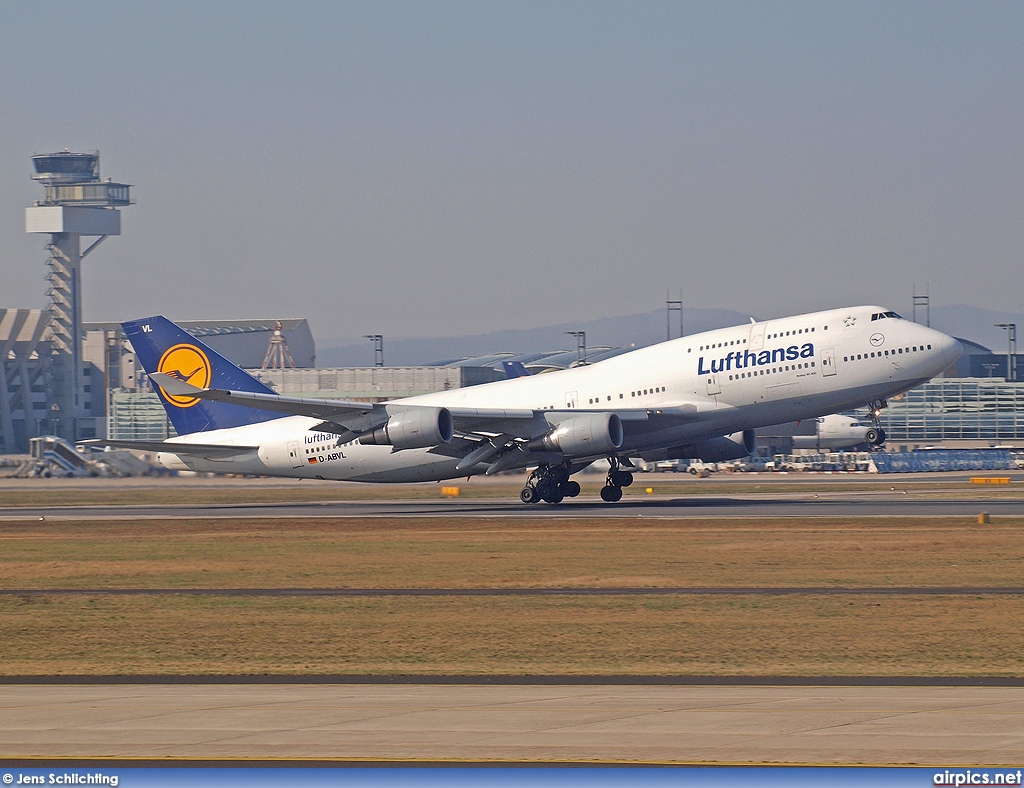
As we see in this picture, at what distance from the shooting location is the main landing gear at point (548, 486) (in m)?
54.7

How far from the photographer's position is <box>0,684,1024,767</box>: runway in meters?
11.2

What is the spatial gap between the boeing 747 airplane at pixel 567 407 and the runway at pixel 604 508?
1.86m

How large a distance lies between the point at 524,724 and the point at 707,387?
129 feet

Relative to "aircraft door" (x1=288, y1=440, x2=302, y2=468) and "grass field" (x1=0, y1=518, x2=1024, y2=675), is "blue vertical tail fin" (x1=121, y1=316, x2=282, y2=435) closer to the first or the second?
"aircraft door" (x1=288, y1=440, x2=302, y2=468)

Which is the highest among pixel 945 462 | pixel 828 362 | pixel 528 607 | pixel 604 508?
pixel 828 362

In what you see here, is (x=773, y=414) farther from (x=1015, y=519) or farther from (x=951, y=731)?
(x=951, y=731)

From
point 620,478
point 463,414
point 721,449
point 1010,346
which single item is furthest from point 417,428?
point 1010,346

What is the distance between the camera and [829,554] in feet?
108

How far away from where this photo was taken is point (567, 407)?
179 ft

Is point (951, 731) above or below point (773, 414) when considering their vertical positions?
below

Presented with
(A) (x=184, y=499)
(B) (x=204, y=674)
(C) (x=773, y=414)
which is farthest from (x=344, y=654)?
(A) (x=184, y=499)

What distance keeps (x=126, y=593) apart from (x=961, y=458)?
94.1 m

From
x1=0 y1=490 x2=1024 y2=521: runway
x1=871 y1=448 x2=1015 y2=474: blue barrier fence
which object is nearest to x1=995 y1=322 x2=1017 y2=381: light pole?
x1=871 y1=448 x2=1015 y2=474: blue barrier fence

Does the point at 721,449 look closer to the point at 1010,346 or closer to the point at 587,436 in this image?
the point at 587,436
